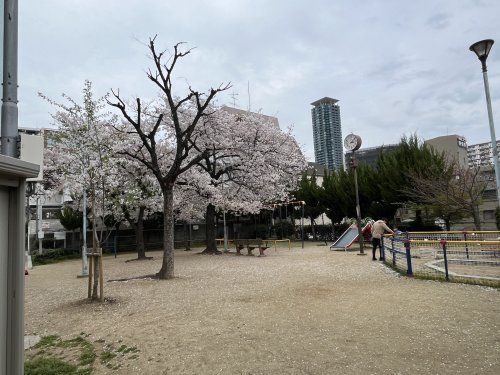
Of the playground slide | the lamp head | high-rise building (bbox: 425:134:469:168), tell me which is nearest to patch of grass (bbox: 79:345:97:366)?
the lamp head

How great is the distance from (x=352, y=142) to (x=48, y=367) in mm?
15815

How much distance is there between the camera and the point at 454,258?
10.2 m

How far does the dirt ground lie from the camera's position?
4.38 m

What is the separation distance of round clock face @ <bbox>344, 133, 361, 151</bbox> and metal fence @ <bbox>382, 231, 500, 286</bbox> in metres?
6.35

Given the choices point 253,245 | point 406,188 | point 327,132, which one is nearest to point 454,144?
point 327,132

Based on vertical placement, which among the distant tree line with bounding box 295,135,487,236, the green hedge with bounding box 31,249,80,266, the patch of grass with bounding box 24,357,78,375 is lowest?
the patch of grass with bounding box 24,357,78,375

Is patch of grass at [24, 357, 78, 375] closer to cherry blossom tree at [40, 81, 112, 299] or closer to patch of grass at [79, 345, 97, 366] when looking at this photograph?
patch of grass at [79, 345, 97, 366]

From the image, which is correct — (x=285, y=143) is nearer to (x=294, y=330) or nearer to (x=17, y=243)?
(x=294, y=330)

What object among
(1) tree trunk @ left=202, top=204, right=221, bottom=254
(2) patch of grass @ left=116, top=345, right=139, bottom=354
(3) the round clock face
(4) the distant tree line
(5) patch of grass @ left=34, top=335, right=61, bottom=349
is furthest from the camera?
(1) tree trunk @ left=202, top=204, right=221, bottom=254

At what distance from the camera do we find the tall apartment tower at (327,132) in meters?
61.8

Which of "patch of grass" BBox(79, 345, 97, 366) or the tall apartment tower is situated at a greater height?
the tall apartment tower

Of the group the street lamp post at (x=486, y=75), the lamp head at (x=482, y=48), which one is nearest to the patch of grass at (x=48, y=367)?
the street lamp post at (x=486, y=75)

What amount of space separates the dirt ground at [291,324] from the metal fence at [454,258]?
64 cm

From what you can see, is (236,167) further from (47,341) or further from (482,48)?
(47,341)
